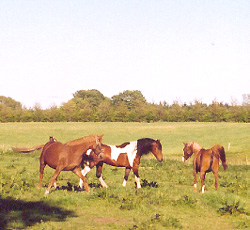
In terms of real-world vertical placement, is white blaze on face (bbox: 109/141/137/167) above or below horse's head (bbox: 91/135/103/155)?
below

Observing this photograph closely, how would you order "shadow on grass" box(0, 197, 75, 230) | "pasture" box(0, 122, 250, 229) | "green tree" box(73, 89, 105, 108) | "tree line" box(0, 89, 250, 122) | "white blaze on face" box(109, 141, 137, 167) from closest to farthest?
"shadow on grass" box(0, 197, 75, 230) → "pasture" box(0, 122, 250, 229) → "white blaze on face" box(109, 141, 137, 167) → "tree line" box(0, 89, 250, 122) → "green tree" box(73, 89, 105, 108)

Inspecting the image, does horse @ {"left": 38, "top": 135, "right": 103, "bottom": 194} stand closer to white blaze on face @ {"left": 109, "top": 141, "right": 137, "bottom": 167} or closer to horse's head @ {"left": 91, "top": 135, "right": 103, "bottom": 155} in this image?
horse's head @ {"left": 91, "top": 135, "right": 103, "bottom": 155}

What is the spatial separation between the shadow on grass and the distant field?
61.3 m

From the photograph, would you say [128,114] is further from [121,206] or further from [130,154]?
[121,206]

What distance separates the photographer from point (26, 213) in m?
11.4

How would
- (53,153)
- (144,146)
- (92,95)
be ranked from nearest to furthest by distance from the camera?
(53,153), (144,146), (92,95)

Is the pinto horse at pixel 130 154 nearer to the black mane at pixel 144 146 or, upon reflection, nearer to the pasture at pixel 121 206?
the black mane at pixel 144 146

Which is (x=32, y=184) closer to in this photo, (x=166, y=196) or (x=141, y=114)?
(x=166, y=196)

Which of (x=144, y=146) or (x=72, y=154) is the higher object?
(x=144, y=146)

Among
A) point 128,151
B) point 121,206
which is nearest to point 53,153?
point 128,151

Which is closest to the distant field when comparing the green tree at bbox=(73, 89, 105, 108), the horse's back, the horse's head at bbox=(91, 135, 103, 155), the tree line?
the tree line

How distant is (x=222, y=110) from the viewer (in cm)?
10488

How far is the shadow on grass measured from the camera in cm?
1041

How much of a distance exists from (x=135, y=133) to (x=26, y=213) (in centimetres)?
7985
